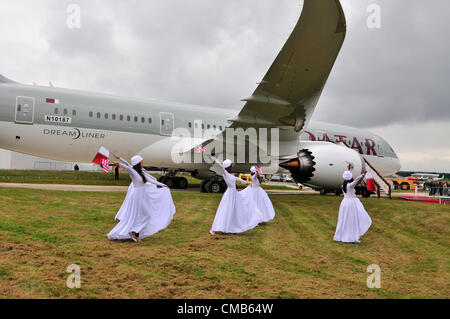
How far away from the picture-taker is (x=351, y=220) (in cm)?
779

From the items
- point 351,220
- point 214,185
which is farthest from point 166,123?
point 351,220

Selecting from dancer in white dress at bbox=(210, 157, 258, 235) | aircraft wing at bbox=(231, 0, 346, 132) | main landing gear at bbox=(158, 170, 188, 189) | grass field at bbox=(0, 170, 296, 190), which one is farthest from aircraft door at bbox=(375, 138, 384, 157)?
dancer in white dress at bbox=(210, 157, 258, 235)

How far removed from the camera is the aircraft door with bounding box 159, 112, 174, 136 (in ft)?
53.1

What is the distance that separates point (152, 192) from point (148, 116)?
9514 mm

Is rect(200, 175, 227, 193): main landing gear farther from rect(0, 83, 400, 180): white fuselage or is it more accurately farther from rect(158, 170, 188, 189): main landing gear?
rect(158, 170, 188, 189): main landing gear

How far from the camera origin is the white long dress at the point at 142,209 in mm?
6613

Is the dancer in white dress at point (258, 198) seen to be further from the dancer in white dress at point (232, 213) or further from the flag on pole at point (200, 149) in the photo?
the flag on pole at point (200, 149)

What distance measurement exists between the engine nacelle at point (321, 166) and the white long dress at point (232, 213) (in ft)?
19.4

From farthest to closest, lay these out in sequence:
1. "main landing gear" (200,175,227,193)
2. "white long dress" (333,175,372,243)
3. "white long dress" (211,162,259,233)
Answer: "main landing gear" (200,175,227,193) → "white long dress" (211,162,259,233) → "white long dress" (333,175,372,243)

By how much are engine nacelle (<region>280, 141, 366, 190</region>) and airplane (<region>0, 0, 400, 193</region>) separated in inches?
1.6

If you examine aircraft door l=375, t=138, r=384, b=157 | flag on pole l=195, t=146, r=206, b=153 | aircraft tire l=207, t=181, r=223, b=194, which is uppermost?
aircraft door l=375, t=138, r=384, b=157

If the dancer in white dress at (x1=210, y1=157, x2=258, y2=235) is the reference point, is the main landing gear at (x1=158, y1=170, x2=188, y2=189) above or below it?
above

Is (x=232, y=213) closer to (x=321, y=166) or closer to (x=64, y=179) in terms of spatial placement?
(x=321, y=166)

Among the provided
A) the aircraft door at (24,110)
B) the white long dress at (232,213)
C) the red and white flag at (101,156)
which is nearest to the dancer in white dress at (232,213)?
the white long dress at (232,213)
